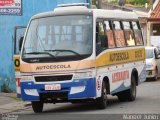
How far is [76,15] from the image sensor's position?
642 inches

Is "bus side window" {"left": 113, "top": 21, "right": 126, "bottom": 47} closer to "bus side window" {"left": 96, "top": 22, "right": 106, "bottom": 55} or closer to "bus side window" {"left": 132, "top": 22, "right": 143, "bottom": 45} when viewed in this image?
"bus side window" {"left": 96, "top": 22, "right": 106, "bottom": 55}

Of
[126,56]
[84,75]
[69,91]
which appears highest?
[126,56]

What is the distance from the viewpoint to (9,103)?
1917 centimetres

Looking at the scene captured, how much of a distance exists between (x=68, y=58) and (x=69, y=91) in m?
0.87

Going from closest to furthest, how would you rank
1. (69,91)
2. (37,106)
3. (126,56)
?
(69,91)
(37,106)
(126,56)

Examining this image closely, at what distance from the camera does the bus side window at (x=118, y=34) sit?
18109 mm

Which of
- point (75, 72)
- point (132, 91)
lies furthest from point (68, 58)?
point (132, 91)

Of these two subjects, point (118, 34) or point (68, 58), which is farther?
point (118, 34)

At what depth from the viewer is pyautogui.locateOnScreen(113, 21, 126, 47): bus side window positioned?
1811 centimetres

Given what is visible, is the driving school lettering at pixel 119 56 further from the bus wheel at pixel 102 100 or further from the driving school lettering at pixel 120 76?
the bus wheel at pixel 102 100

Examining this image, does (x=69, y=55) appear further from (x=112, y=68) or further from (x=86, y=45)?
(x=112, y=68)

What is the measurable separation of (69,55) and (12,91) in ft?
26.0

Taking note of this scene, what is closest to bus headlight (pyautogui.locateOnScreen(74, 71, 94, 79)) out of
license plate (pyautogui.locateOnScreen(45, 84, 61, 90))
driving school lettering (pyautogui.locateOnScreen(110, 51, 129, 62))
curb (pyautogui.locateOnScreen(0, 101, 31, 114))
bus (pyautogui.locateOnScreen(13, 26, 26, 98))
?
license plate (pyautogui.locateOnScreen(45, 84, 61, 90))

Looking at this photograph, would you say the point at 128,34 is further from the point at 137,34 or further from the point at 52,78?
the point at 52,78
